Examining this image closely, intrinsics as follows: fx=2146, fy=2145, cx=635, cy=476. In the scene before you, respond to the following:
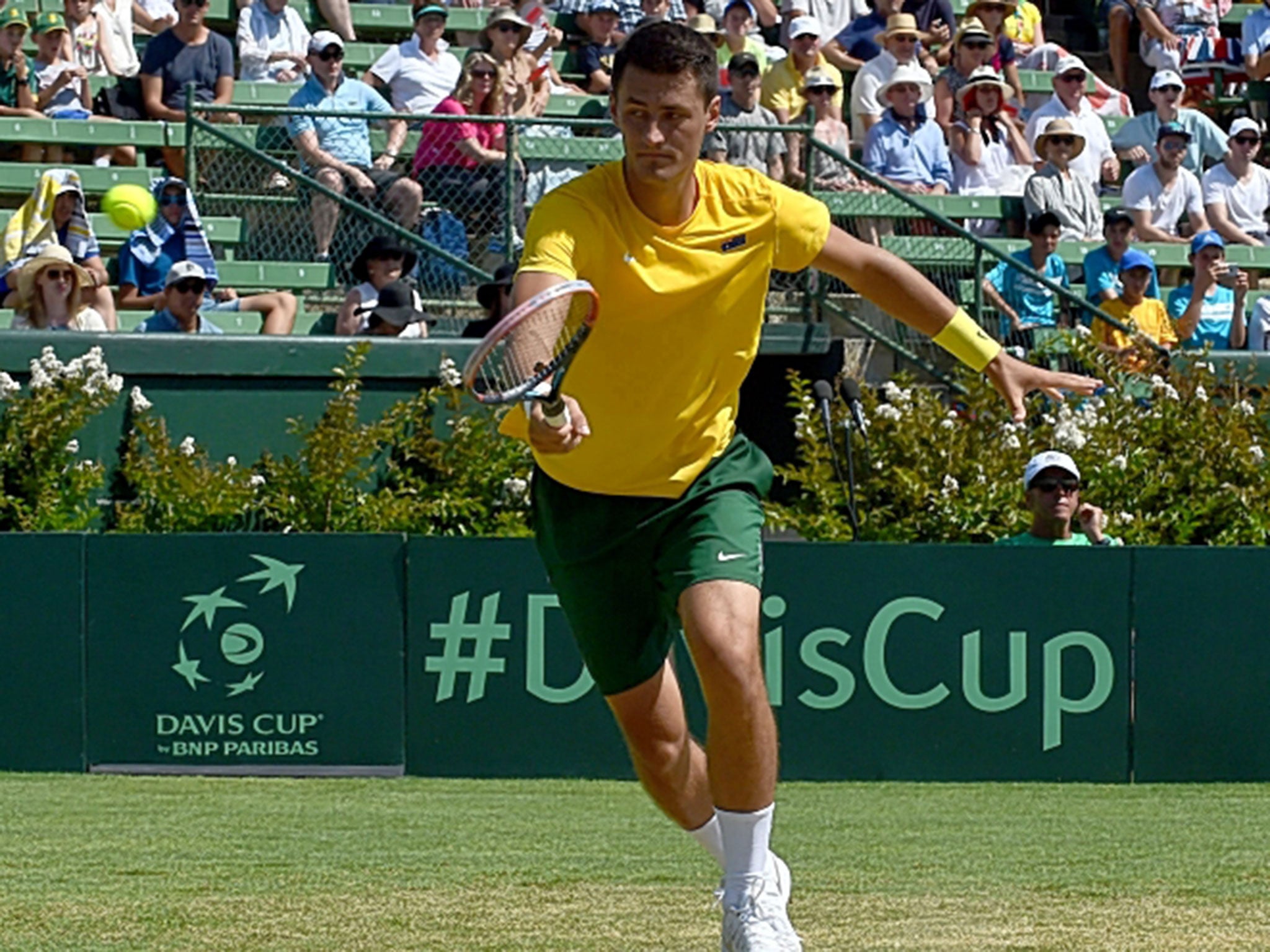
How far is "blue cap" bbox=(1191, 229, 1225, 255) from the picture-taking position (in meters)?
16.0

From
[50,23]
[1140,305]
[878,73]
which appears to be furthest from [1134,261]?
[50,23]

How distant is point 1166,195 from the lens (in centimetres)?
1766

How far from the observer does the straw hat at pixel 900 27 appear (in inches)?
680

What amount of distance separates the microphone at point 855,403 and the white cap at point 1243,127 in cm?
638

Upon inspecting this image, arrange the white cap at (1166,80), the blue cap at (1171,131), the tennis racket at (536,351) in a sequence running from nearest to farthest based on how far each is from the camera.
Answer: the tennis racket at (536,351), the blue cap at (1171,131), the white cap at (1166,80)

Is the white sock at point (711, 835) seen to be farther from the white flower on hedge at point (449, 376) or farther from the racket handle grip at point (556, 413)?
the white flower on hedge at point (449, 376)

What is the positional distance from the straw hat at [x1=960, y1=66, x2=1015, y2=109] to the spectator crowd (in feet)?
0.12

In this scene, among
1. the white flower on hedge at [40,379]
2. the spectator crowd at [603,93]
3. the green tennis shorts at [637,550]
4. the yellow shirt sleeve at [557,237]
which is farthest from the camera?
the spectator crowd at [603,93]

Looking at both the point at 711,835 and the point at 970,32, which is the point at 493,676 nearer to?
the point at 711,835

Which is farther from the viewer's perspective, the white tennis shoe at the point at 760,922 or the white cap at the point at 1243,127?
the white cap at the point at 1243,127

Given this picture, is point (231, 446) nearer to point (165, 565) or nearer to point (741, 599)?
point (165, 565)

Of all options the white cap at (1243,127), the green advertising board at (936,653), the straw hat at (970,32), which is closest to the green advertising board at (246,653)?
the green advertising board at (936,653)

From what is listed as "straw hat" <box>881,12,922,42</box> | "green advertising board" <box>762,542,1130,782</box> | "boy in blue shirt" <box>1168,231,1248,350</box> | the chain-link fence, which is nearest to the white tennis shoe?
"green advertising board" <box>762,542,1130,782</box>

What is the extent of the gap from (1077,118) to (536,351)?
13.5 metres
